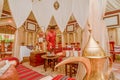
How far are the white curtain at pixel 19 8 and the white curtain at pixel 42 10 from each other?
0.22 meters

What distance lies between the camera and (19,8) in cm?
A: 402

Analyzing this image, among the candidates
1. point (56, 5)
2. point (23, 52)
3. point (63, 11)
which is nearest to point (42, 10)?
point (56, 5)

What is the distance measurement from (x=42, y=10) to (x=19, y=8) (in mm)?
841

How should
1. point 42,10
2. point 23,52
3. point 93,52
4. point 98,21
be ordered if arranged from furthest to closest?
point 23,52
point 42,10
point 98,21
point 93,52

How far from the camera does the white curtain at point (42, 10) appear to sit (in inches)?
176

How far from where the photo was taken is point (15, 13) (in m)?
4.02

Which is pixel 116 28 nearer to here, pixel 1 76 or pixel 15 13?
pixel 15 13

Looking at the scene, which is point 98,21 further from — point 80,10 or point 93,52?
point 93,52

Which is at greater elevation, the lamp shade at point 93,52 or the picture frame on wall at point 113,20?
the picture frame on wall at point 113,20

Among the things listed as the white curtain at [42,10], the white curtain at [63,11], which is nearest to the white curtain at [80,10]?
the white curtain at [63,11]

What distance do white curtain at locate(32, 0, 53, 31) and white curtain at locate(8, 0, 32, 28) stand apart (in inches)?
8.8

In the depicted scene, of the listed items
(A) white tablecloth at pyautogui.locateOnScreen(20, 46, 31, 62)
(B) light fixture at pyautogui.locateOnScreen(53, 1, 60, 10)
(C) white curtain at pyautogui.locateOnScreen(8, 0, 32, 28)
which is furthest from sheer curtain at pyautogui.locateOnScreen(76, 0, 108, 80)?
(A) white tablecloth at pyautogui.locateOnScreen(20, 46, 31, 62)

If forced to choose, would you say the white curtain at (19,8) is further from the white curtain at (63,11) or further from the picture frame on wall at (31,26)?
the picture frame on wall at (31,26)

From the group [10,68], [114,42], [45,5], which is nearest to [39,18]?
[45,5]
